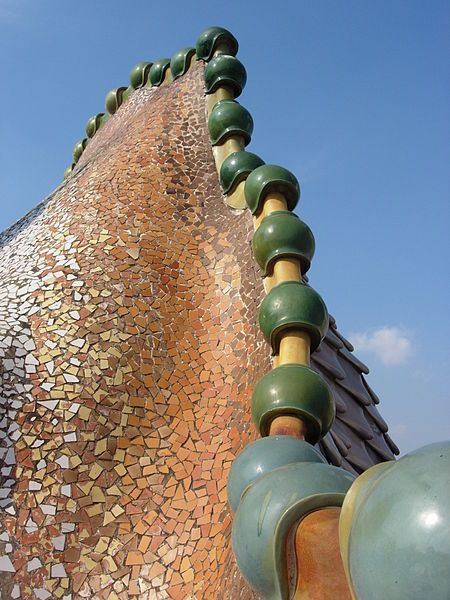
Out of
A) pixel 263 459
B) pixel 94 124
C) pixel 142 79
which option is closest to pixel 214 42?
pixel 142 79

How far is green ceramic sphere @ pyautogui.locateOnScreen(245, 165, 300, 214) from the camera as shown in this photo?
2.92m

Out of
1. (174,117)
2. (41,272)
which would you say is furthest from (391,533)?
(174,117)

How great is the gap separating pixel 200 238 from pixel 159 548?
1517 mm

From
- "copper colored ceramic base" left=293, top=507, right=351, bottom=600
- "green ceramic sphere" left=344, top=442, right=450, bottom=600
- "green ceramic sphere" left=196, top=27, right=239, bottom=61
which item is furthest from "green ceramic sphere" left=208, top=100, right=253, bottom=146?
"green ceramic sphere" left=344, top=442, right=450, bottom=600

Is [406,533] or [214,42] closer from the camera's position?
[406,533]

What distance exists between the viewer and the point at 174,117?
13.4 feet

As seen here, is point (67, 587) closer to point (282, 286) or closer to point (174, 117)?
point (282, 286)

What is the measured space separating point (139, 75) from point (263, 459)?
4.03 meters

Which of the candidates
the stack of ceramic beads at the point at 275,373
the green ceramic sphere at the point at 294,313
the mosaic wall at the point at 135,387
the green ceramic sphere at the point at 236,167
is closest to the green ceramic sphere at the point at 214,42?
the stack of ceramic beads at the point at 275,373

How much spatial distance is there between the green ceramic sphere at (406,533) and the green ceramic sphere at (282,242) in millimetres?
1734

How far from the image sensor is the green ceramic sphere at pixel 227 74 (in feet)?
13.2

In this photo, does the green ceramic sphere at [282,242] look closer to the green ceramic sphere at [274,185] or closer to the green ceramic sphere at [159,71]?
the green ceramic sphere at [274,185]

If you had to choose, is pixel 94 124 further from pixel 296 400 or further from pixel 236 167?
pixel 296 400

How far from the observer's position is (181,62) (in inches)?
177
